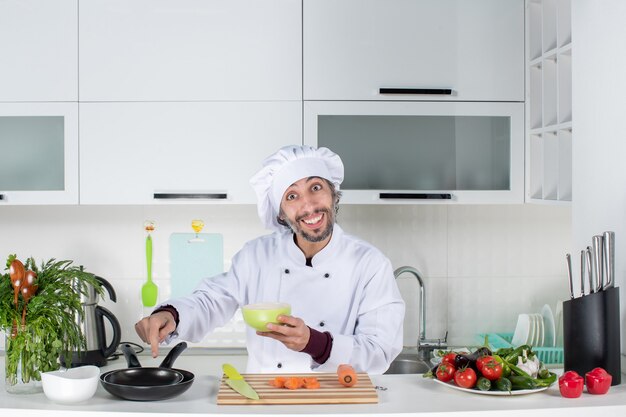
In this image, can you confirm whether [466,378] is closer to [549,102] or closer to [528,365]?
[528,365]

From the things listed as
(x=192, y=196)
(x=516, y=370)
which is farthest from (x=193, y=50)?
(x=516, y=370)

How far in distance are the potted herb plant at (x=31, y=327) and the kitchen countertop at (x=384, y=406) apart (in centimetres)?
7

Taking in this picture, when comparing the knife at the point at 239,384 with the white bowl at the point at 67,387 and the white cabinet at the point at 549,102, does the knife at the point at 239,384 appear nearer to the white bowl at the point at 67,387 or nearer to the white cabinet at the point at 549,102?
the white bowl at the point at 67,387

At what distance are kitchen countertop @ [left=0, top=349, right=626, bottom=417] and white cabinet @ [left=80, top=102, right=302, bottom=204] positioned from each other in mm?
1092

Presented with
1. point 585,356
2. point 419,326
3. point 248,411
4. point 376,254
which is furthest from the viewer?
point 419,326

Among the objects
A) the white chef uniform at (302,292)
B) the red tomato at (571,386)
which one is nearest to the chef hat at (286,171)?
the white chef uniform at (302,292)

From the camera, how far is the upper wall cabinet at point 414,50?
3.01 m

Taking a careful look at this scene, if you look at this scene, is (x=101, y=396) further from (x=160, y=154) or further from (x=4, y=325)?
(x=160, y=154)

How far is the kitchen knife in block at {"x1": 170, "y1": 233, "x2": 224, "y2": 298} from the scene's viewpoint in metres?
3.42

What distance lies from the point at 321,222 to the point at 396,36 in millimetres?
960

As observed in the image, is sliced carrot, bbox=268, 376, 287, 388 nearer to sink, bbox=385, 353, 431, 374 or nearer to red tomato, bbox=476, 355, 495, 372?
red tomato, bbox=476, 355, 495, 372

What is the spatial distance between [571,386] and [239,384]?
2.63ft

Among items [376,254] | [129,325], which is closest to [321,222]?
[376,254]

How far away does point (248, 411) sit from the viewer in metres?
1.83
